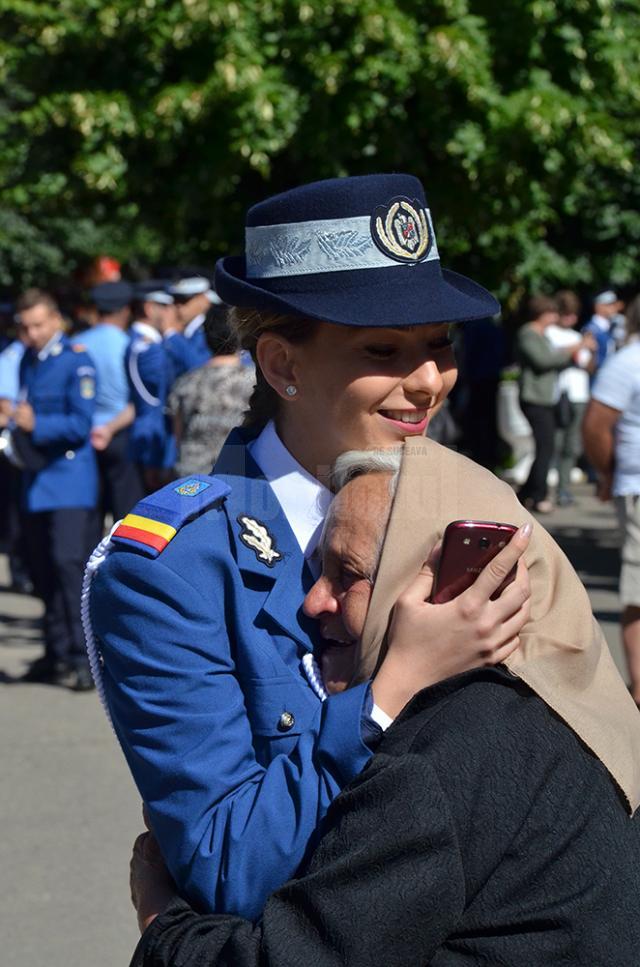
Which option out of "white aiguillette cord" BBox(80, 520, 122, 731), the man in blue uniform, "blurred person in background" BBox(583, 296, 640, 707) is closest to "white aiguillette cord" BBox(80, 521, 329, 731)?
"white aiguillette cord" BBox(80, 520, 122, 731)

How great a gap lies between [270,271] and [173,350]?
6663 mm

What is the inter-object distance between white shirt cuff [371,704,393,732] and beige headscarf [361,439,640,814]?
76mm

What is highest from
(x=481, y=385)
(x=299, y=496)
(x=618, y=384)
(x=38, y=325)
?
(x=299, y=496)

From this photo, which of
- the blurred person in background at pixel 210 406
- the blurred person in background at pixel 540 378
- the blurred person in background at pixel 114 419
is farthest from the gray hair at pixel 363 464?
the blurred person in background at pixel 540 378

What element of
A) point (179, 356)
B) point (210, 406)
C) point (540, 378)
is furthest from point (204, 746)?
point (540, 378)

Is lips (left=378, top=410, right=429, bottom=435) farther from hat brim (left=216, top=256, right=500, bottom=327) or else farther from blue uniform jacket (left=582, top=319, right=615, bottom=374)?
blue uniform jacket (left=582, top=319, right=615, bottom=374)

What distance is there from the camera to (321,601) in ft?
6.13

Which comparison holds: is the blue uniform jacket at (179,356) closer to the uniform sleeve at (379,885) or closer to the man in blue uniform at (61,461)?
the man in blue uniform at (61,461)

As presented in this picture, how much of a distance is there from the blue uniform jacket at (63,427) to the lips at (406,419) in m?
5.65

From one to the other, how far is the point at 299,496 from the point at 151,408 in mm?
6714

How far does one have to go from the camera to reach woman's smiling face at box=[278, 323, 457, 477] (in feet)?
6.40

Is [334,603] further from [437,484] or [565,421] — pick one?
[565,421]

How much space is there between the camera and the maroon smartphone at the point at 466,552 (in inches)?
66.9

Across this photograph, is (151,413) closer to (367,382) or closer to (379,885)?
(367,382)
